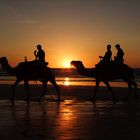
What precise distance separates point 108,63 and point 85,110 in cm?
519

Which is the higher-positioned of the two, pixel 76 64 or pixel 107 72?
pixel 76 64

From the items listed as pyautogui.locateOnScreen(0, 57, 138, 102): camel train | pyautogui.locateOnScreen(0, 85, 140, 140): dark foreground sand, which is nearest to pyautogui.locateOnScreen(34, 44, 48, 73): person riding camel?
pyautogui.locateOnScreen(0, 57, 138, 102): camel train

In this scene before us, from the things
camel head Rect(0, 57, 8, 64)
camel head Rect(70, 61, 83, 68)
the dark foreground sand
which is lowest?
the dark foreground sand

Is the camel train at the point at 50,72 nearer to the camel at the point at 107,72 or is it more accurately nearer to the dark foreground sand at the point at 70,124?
the camel at the point at 107,72

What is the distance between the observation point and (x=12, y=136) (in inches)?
395

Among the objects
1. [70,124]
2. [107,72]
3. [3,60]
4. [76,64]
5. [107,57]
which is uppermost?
[107,57]

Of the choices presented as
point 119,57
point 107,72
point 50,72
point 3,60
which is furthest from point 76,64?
point 3,60

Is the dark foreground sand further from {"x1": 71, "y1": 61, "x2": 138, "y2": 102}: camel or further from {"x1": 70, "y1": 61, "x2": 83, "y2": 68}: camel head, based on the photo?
{"x1": 70, "y1": 61, "x2": 83, "y2": 68}: camel head

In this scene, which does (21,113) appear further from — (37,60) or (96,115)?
(37,60)

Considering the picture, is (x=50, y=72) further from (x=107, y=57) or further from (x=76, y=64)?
(x=107, y=57)

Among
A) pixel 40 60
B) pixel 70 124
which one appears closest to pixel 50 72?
pixel 40 60

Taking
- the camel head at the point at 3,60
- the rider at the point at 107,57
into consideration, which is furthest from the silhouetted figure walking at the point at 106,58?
the camel head at the point at 3,60

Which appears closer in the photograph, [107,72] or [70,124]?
[70,124]

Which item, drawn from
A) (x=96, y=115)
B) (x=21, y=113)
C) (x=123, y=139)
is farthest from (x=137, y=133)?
(x=21, y=113)
